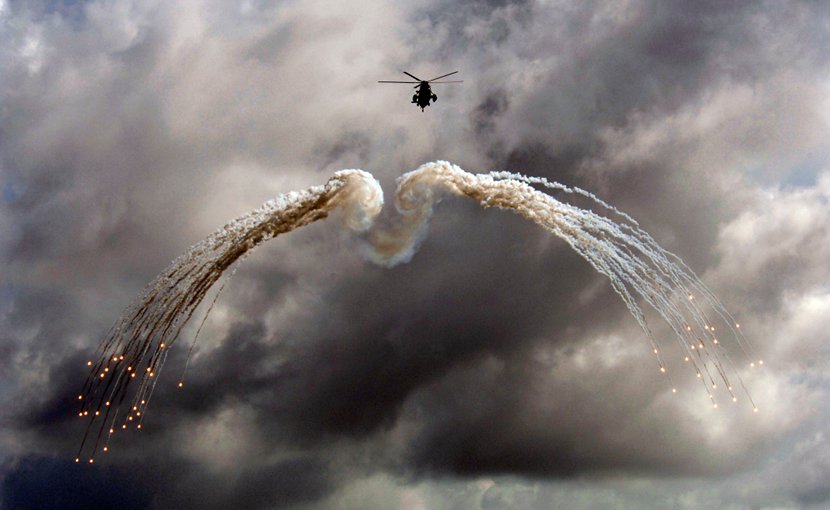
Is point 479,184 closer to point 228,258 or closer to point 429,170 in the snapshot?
point 429,170

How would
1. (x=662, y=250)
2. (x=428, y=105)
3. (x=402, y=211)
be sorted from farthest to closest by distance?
(x=428, y=105)
(x=402, y=211)
(x=662, y=250)

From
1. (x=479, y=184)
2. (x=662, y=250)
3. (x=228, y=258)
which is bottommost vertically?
(x=662, y=250)

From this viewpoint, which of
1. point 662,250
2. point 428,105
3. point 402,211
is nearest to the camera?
point 662,250

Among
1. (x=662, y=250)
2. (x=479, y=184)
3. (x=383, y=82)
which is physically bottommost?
(x=662, y=250)

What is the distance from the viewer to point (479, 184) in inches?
3479

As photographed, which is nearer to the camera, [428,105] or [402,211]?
[402,211]

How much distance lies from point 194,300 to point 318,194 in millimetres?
17713

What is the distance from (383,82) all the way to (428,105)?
27.7ft

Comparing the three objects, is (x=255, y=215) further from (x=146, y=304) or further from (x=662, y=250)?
(x=662, y=250)

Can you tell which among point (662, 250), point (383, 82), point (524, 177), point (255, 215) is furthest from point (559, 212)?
point (255, 215)

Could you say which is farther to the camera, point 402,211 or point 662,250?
point 402,211

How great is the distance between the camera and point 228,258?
86.1 meters

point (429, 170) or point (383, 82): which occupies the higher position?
point (383, 82)

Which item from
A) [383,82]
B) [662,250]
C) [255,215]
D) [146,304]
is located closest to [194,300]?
[146,304]
